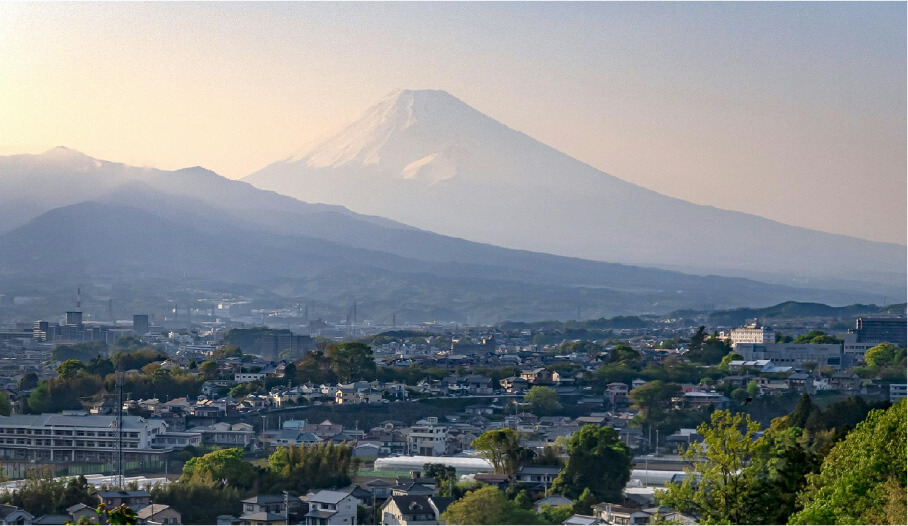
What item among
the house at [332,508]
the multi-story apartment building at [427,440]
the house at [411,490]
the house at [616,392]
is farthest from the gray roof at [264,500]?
the house at [616,392]

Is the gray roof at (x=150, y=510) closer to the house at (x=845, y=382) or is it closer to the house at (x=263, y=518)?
the house at (x=263, y=518)

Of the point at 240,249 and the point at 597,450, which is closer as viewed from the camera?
the point at 597,450

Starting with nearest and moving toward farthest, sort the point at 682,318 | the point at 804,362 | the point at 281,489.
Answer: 1. the point at 281,489
2. the point at 804,362
3. the point at 682,318

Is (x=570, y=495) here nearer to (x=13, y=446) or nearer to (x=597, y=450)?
(x=597, y=450)

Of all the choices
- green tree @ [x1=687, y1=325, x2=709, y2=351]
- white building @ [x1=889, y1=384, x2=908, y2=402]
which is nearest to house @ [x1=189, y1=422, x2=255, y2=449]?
white building @ [x1=889, y1=384, x2=908, y2=402]

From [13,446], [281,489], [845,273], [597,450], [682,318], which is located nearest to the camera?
[281,489]

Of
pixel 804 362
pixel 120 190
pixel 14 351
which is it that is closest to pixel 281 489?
pixel 804 362
